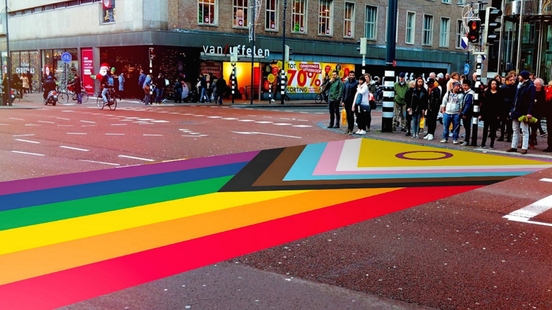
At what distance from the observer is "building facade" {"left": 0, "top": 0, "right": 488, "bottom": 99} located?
3941cm

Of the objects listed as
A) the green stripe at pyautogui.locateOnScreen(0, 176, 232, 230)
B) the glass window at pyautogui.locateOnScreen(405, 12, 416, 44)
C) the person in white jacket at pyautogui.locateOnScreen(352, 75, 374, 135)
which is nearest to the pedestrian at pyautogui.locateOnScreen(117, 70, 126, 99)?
the person in white jacket at pyautogui.locateOnScreen(352, 75, 374, 135)

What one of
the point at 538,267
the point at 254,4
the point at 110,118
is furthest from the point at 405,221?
the point at 254,4

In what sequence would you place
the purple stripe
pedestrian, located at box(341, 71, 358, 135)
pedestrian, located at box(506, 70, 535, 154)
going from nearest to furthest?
the purple stripe < pedestrian, located at box(506, 70, 535, 154) < pedestrian, located at box(341, 71, 358, 135)

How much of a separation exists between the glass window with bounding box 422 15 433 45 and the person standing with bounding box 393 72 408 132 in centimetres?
3601

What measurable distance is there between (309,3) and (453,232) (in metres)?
39.9

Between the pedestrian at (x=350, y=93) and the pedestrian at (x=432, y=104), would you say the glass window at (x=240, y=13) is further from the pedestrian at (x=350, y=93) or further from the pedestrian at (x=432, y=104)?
the pedestrian at (x=432, y=104)

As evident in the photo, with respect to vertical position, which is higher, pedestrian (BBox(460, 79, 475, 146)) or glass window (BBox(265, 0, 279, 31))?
glass window (BBox(265, 0, 279, 31))

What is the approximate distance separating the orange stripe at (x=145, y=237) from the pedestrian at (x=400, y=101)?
10958 mm

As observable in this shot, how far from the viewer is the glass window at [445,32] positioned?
56625mm

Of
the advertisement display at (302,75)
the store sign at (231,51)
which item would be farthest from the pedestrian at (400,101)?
the advertisement display at (302,75)

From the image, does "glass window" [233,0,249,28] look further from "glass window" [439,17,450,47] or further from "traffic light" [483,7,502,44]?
"traffic light" [483,7,502,44]

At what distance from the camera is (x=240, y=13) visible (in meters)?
41.9

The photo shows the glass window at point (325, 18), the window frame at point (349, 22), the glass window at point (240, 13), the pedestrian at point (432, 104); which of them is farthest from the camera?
the window frame at point (349, 22)

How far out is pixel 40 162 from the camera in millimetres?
12430
